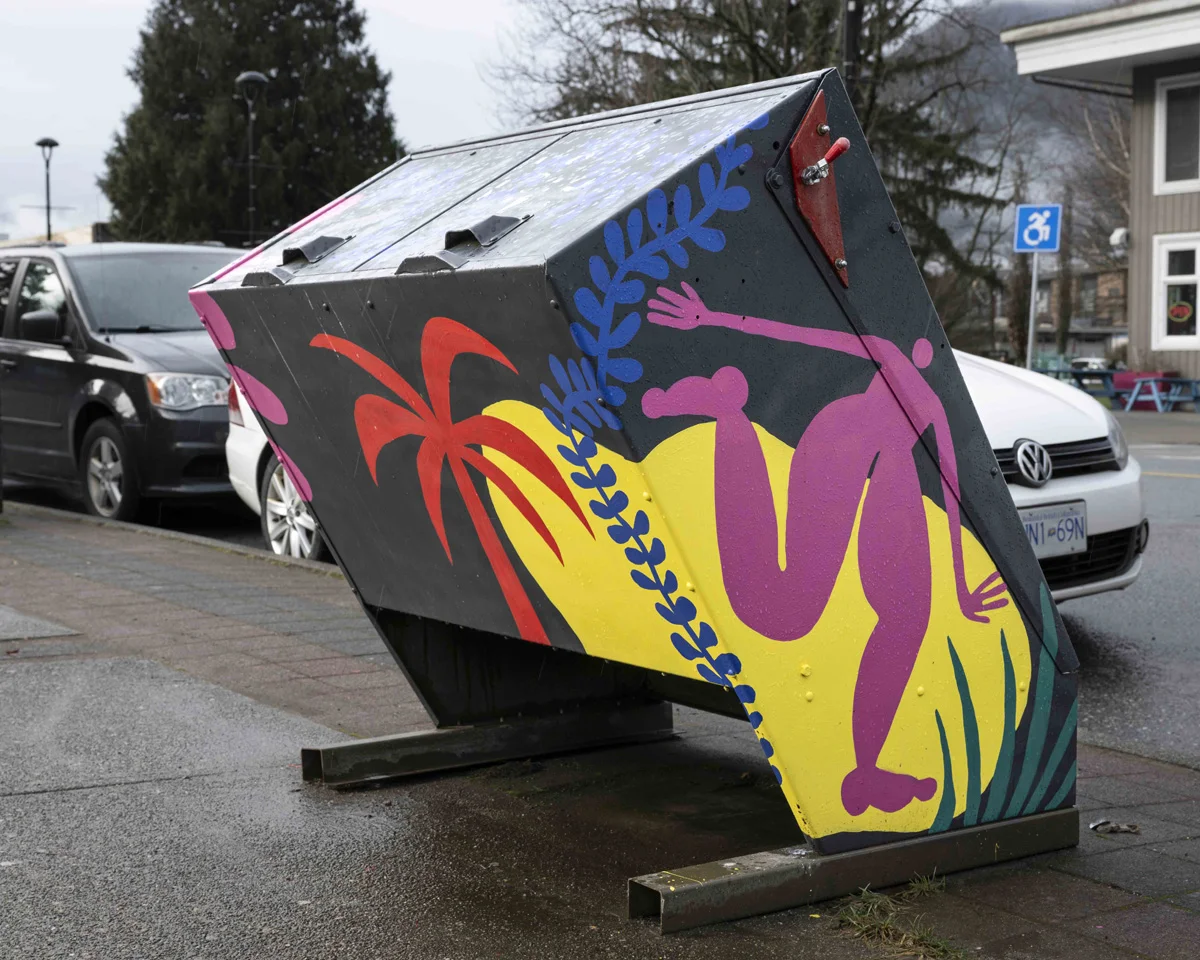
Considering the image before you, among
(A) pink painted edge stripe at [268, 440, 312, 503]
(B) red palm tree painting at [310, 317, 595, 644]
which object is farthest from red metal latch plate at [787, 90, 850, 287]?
(A) pink painted edge stripe at [268, 440, 312, 503]

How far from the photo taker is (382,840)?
380cm

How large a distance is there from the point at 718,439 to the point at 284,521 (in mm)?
6150

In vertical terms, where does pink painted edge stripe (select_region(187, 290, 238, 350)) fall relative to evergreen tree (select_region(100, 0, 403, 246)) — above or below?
below

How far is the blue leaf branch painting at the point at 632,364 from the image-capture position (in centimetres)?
281

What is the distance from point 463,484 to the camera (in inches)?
136

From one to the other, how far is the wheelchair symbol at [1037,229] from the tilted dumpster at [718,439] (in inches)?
572

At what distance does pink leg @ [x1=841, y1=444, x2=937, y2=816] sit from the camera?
10.6 ft

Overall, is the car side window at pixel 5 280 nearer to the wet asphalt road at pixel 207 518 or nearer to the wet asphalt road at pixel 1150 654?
the wet asphalt road at pixel 207 518

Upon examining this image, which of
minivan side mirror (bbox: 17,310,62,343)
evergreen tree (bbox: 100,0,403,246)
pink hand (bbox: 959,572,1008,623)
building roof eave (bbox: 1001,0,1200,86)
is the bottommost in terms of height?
pink hand (bbox: 959,572,1008,623)

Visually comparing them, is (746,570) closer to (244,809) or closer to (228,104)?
(244,809)

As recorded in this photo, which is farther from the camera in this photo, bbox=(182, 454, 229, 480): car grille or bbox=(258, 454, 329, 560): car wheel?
bbox=(182, 454, 229, 480): car grille

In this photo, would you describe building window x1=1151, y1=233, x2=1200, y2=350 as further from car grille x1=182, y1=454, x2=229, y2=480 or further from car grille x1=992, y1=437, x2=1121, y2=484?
car grille x1=992, y1=437, x2=1121, y2=484

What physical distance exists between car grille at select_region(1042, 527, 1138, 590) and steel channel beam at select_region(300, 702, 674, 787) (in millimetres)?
1992

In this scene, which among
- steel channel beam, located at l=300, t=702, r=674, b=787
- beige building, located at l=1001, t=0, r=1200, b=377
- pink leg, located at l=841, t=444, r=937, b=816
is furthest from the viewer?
beige building, located at l=1001, t=0, r=1200, b=377
